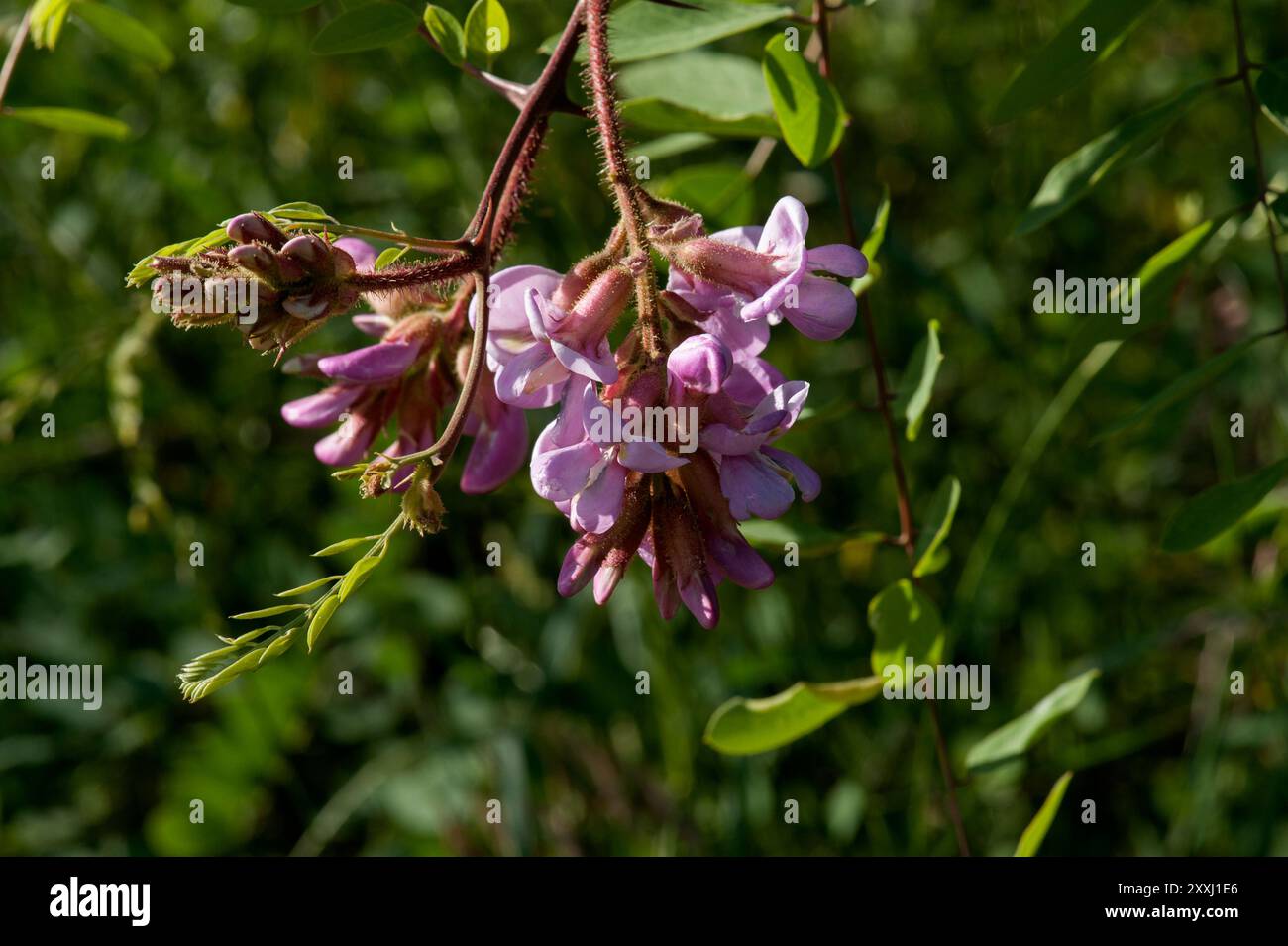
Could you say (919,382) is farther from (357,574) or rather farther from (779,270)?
(357,574)

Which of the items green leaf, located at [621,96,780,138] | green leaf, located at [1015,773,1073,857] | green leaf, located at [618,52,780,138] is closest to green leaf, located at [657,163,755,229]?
green leaf, located at [618,52,780,138]

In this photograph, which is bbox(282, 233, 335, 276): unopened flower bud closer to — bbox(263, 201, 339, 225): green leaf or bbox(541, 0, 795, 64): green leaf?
bbox(263, 201, 339, 225): green leaf

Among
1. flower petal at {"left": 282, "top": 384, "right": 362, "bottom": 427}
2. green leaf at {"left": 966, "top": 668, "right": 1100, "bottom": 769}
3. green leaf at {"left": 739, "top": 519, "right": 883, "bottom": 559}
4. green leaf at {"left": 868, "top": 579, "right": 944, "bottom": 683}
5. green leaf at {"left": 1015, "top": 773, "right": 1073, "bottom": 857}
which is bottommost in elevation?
green leaf at {"left": 1015, "top": 773, "right": 1073, "bottom": 857}

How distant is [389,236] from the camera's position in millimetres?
1024

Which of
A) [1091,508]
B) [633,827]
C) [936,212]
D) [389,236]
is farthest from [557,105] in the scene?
[936,212]

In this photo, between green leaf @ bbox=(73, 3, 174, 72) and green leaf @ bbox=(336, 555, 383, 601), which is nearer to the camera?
green leaf @ bbox=(336, 555, 383, 601)

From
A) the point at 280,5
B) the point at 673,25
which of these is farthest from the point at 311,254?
the point at 673,25

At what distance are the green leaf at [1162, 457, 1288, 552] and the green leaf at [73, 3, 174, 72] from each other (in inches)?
55.1

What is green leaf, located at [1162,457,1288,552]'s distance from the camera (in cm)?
133

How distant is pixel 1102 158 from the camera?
1.38 m

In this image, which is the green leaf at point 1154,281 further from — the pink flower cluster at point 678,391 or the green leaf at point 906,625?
the pink flower cluster at point 678,391
